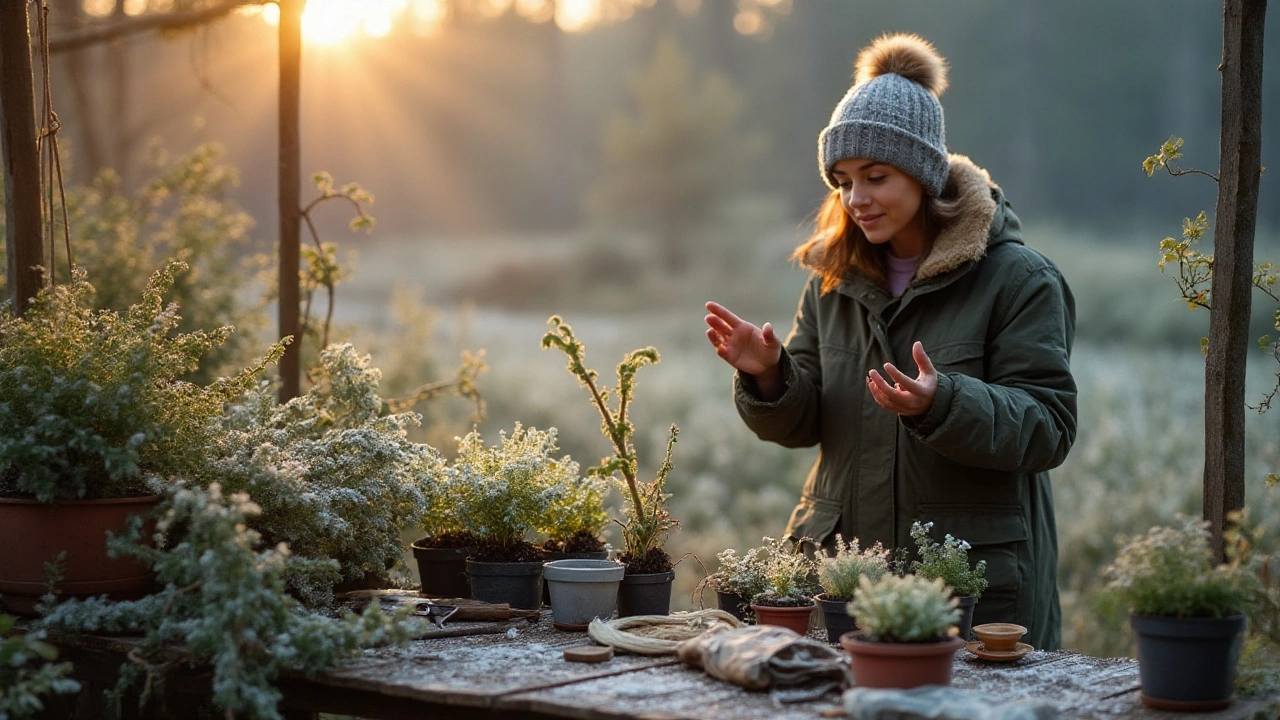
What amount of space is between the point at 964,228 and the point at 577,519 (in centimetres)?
123

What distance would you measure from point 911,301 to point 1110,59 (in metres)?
24.4

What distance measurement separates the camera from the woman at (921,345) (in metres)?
2.96

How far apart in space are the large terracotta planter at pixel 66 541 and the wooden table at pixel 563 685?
0.14 metres

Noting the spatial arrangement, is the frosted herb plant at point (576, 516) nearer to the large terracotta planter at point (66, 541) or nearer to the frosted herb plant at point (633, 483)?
the frosted herb plant at point (633, 483)

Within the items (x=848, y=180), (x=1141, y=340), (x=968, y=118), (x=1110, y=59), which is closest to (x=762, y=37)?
(x=968, y=118)

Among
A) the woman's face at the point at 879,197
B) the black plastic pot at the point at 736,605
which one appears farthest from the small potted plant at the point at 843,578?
the woman's face at the point at 879,197

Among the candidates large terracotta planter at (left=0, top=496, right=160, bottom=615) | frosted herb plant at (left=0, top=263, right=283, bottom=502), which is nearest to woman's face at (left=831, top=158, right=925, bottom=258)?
frosted herb plant at (left=0, top=263, right=283, bottom=502)

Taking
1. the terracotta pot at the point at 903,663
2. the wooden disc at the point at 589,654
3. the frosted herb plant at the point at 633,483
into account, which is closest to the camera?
the terracotta pot at the point at 903,663

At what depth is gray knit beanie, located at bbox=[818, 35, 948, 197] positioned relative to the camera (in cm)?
307

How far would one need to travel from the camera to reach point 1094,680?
2.29 m

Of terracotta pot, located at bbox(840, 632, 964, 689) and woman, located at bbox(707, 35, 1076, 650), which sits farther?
woman, located at bbox(707, 35, 1076, 650)

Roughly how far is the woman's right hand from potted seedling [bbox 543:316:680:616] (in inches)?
11.5

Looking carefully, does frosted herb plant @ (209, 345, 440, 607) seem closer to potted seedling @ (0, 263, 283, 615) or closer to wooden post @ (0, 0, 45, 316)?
potted seedling @ (0, 263, 283, 615)

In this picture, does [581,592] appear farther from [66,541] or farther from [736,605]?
[66,541]
